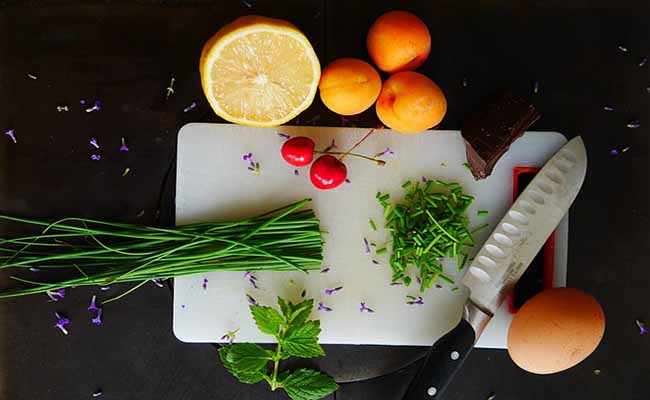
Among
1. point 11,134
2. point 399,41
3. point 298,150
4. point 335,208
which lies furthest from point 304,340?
point 11,134

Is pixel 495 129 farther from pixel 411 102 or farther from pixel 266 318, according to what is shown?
pixel 266 318

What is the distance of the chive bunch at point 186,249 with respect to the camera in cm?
123

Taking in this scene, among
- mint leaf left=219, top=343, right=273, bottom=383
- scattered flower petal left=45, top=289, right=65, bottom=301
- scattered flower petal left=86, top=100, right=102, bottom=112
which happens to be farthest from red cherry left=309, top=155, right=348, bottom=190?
scattered flower petal left=45, top=289, right=65, bottom=301

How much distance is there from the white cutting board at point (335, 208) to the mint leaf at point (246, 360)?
0.04 meters

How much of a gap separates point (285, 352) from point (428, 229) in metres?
0.42

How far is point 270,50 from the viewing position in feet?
3.73

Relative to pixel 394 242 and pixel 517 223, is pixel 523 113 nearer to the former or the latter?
pixel 517 223

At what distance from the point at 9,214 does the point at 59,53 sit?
0.40 m

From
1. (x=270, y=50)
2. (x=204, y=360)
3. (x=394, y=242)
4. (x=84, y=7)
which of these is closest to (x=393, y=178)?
(x=394, y=242)

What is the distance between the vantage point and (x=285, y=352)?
1.27 m

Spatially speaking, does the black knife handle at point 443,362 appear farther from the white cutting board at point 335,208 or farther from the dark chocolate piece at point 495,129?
the dark chocolate piece at point 495,129

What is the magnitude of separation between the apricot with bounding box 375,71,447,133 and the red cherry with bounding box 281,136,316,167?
17 cm

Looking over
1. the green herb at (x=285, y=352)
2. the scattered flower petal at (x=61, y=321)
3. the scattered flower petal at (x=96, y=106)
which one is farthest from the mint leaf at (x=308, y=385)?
the scattered flower petal at (x=96, y=106)

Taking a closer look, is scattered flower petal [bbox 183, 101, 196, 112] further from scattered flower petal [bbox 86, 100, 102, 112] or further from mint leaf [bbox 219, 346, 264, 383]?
mint leaf [bbox 219, 346, 264, 383]
